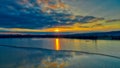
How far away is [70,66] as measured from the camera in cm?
1728

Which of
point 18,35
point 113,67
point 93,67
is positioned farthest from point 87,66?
point 18,35

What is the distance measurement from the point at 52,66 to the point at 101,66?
13.8 ft

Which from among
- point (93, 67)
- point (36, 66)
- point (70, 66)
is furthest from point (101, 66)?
point (36, 66)

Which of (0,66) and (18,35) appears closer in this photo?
(0,66)

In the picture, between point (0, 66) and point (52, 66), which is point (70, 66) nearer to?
point (52, 66)

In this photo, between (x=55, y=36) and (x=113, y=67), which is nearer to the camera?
(x=113, y=67)

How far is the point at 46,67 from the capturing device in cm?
1681

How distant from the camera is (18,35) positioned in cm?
15688

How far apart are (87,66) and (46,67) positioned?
3484 mm

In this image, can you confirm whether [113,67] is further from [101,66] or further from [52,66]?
[52,66]

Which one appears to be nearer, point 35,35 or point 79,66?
point 79,66

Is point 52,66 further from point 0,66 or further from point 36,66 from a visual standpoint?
point 0,66

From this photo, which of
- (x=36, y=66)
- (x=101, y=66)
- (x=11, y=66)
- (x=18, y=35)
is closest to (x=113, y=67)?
(x=101, y=66)

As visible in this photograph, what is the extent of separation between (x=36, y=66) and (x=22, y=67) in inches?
49.8
